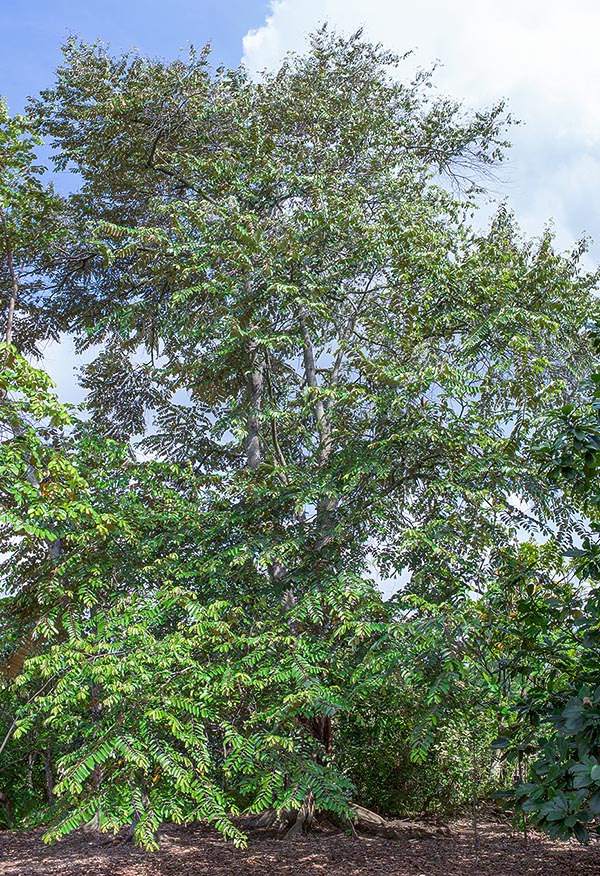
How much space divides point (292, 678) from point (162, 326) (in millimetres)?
4795

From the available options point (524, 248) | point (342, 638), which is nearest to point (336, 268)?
point (524, 248)

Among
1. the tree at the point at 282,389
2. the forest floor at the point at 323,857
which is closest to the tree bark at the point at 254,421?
the tree at the point at 282,389

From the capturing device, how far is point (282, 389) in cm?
1025

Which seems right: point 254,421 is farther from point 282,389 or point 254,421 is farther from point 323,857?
point 323,857

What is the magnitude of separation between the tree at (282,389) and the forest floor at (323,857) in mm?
690

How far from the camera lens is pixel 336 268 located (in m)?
8.51

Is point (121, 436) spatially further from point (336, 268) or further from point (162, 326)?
point (336, 268)

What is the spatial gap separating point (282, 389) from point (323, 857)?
5783 mm

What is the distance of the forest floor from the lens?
669 centimetres

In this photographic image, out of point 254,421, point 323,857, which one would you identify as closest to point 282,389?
point 254,421

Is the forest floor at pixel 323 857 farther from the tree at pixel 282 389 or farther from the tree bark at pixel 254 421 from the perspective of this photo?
the tree bark at pixel 254 421

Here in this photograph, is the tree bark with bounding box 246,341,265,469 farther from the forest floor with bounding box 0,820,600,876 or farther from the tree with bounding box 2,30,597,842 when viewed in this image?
the forest floor with bounding box 0,820,600,876

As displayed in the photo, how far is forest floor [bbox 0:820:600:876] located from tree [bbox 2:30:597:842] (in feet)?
2.26

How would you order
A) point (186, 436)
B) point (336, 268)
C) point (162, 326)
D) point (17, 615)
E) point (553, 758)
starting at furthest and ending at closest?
point (186, 436) < point (162, 326) < point (336, 268) < point (17, 615) < point (553, 758)
